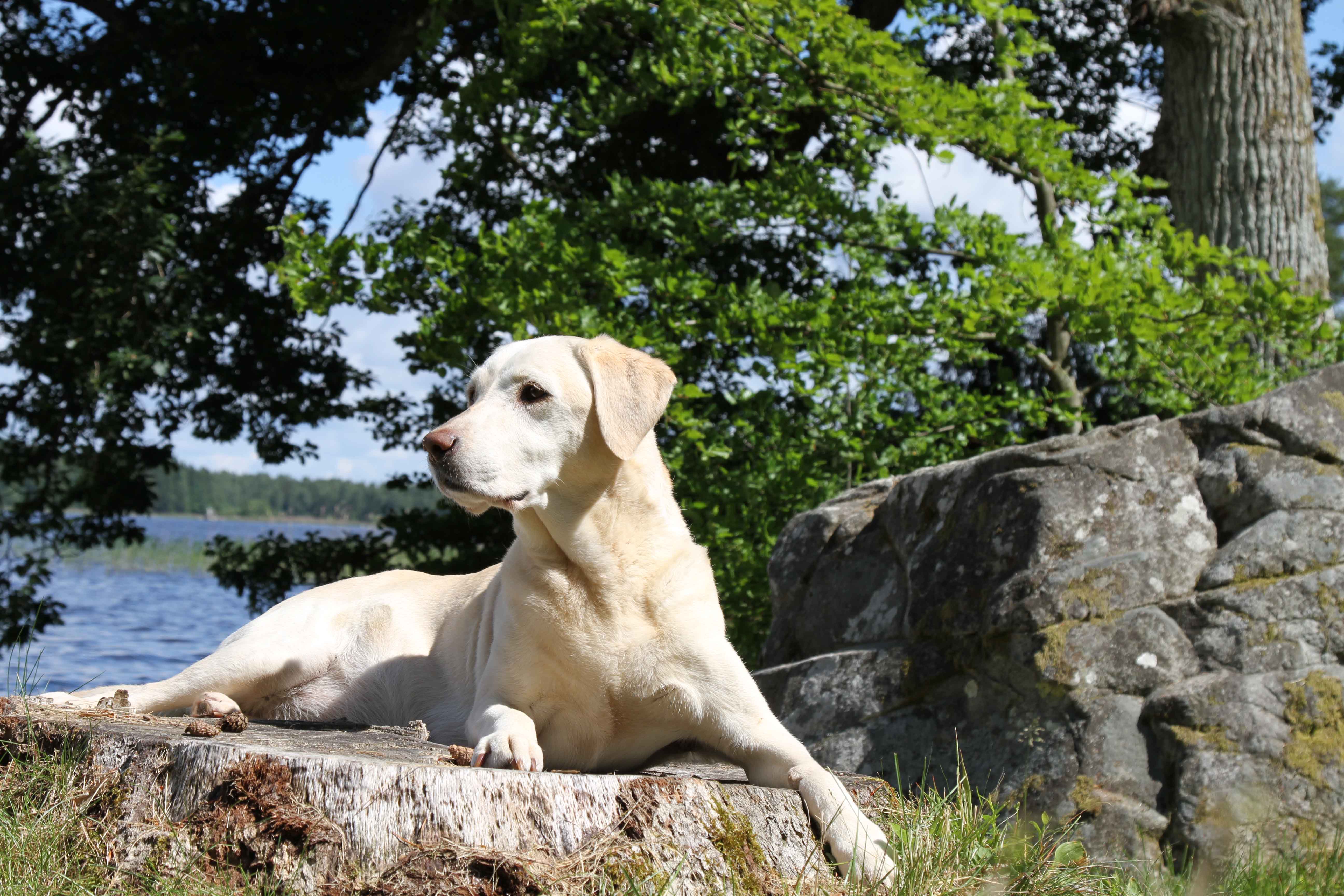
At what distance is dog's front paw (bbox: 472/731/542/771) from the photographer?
8.14ft

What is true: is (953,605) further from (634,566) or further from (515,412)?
(515,412)

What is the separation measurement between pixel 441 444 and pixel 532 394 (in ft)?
1.18

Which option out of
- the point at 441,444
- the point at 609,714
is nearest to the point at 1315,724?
the point at 609,714

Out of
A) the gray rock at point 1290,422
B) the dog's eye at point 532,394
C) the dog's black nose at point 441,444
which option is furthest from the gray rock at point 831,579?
the dog's black nose at point 441,444

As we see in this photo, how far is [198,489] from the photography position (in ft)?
250

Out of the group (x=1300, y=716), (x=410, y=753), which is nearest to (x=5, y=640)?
(x=410, y=753)

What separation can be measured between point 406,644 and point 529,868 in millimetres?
1792

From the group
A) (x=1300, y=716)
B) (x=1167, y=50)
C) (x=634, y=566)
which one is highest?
(x=1167, y=50)

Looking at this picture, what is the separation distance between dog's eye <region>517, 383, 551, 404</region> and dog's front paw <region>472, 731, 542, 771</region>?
951 millimetres

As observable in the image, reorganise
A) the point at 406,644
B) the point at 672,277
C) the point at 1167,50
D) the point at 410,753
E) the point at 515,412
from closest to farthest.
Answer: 1. the point at 410,753
2. the point at 515,412
3. the point at 406,644
4. the point at 672,277
5. the point at 1167,50

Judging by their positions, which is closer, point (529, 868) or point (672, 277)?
point (529, 868)

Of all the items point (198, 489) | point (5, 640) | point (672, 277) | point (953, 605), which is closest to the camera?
point (953, 605)

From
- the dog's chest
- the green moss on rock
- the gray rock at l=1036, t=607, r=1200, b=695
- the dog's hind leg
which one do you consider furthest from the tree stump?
the green moss on rock

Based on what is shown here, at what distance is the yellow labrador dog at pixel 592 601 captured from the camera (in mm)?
2781
